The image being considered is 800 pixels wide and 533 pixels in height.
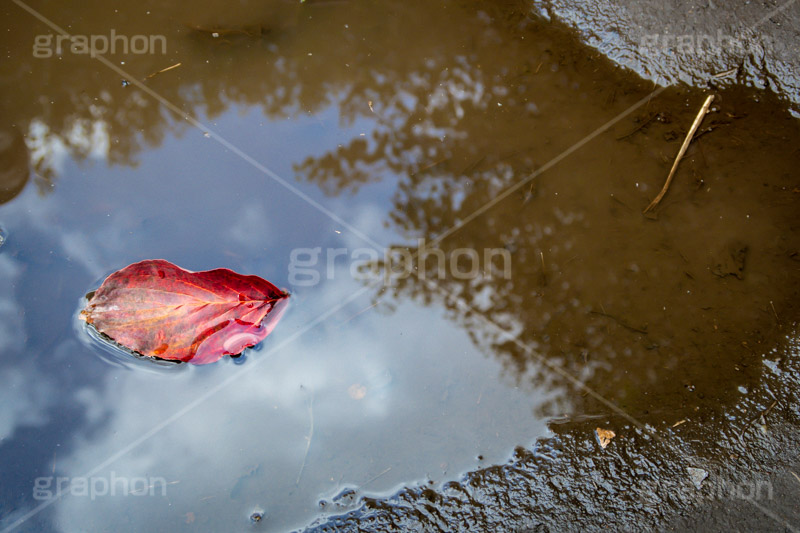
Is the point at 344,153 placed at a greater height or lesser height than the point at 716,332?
lesser

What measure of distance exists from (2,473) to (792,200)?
4066mm

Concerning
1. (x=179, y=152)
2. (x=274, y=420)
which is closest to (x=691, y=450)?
(x=274, y=420)

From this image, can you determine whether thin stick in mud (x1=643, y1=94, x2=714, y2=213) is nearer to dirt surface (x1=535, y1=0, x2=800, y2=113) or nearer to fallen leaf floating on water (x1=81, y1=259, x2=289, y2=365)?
dirt surface (x1=535, y1=0, x2=800, y2=113)

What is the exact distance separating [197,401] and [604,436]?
194cm

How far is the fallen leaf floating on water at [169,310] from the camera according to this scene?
7.03 ft

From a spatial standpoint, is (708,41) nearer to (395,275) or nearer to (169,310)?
(395,275)

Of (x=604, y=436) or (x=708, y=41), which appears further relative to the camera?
(x=708, y=41)

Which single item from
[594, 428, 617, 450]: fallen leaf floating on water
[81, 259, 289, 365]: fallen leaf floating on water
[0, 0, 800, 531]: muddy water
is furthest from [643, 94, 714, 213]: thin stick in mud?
[81, 259, 289, 365]: fallen leaf floating on water

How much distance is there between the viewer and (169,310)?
Result: 2.15 meters

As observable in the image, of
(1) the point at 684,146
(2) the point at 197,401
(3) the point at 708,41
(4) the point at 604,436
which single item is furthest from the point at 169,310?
(3) the point at 708,41


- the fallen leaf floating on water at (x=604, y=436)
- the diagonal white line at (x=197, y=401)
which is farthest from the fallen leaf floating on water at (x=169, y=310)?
the fallen leaf floating on water at (x=604, y=436)

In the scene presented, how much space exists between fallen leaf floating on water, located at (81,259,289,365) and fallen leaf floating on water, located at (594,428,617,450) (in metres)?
1.80

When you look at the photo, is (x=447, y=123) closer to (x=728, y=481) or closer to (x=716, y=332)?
(x=716, y=332)

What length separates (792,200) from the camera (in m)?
2.47
